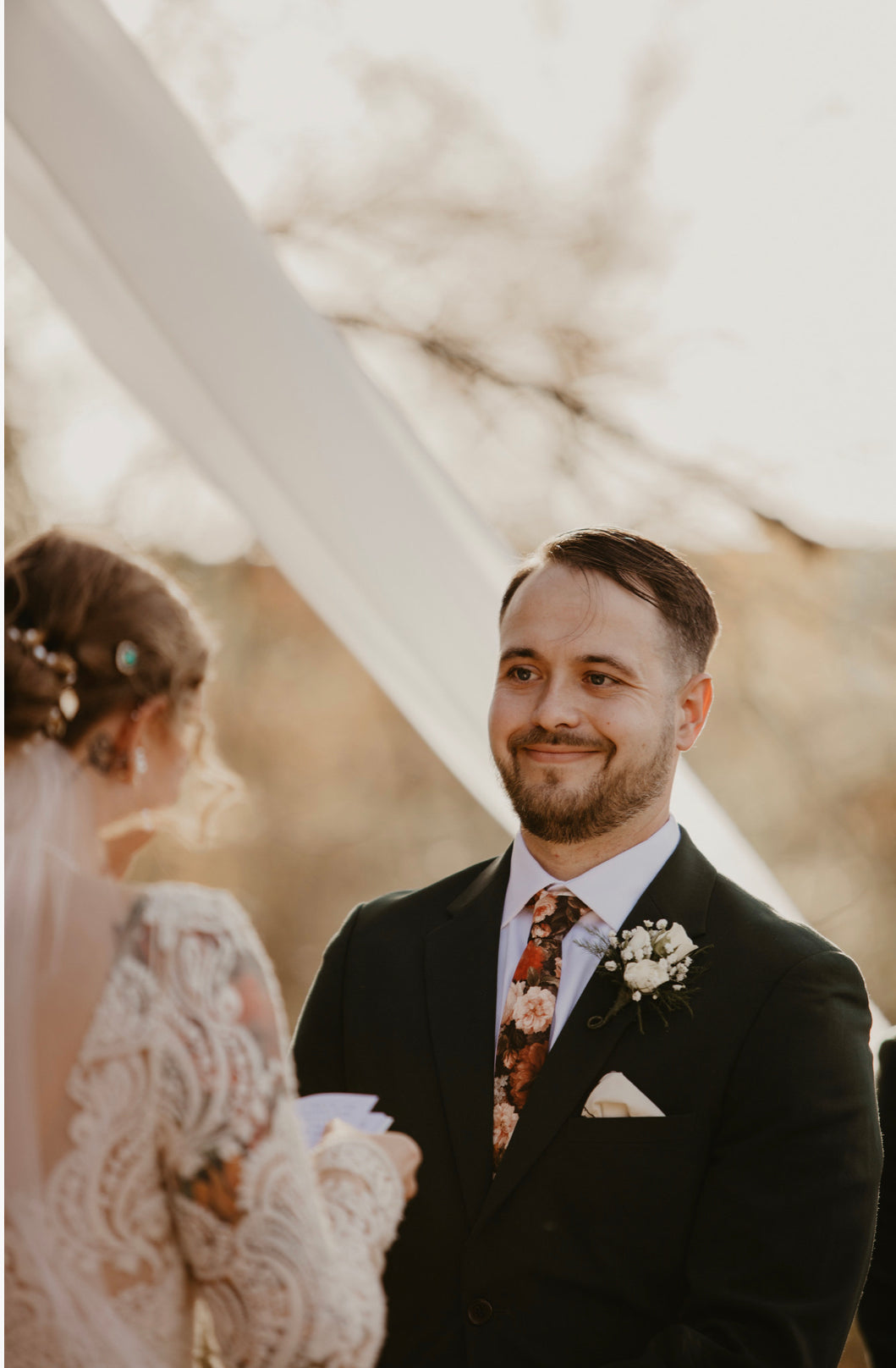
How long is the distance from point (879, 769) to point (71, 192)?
3.98 meters

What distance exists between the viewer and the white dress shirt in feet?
6.30

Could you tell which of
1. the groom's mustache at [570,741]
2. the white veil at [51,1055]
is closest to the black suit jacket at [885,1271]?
the groom's mustache at [570,741]

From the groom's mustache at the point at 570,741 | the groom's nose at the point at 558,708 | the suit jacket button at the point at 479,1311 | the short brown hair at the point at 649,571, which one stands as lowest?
the suit jacket button at the point at 479,1311

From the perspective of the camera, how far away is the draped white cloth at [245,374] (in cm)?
200

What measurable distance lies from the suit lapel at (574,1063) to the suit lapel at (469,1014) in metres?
0.06

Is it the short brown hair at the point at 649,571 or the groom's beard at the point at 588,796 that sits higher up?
the short brown hair at the point at 649,571

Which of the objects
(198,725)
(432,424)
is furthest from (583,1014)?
(432,424)

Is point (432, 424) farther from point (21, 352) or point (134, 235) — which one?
point (134, 235)

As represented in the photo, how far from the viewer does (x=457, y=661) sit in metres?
2.40

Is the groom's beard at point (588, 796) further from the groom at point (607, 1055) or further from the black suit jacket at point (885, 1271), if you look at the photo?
the black suit jacket at point (885, 1271)

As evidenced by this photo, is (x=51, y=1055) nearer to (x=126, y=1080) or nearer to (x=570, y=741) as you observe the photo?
(x=126, y=1080)

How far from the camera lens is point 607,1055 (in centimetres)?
181

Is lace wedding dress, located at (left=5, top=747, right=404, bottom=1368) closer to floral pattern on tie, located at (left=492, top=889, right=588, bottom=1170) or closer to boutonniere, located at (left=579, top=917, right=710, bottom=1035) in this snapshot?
floral pattern on tie, located at (left=492, top=889, right=588, bottom=1170)

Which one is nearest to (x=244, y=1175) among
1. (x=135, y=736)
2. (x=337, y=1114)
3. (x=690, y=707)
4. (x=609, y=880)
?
(x=337, y=1114)
